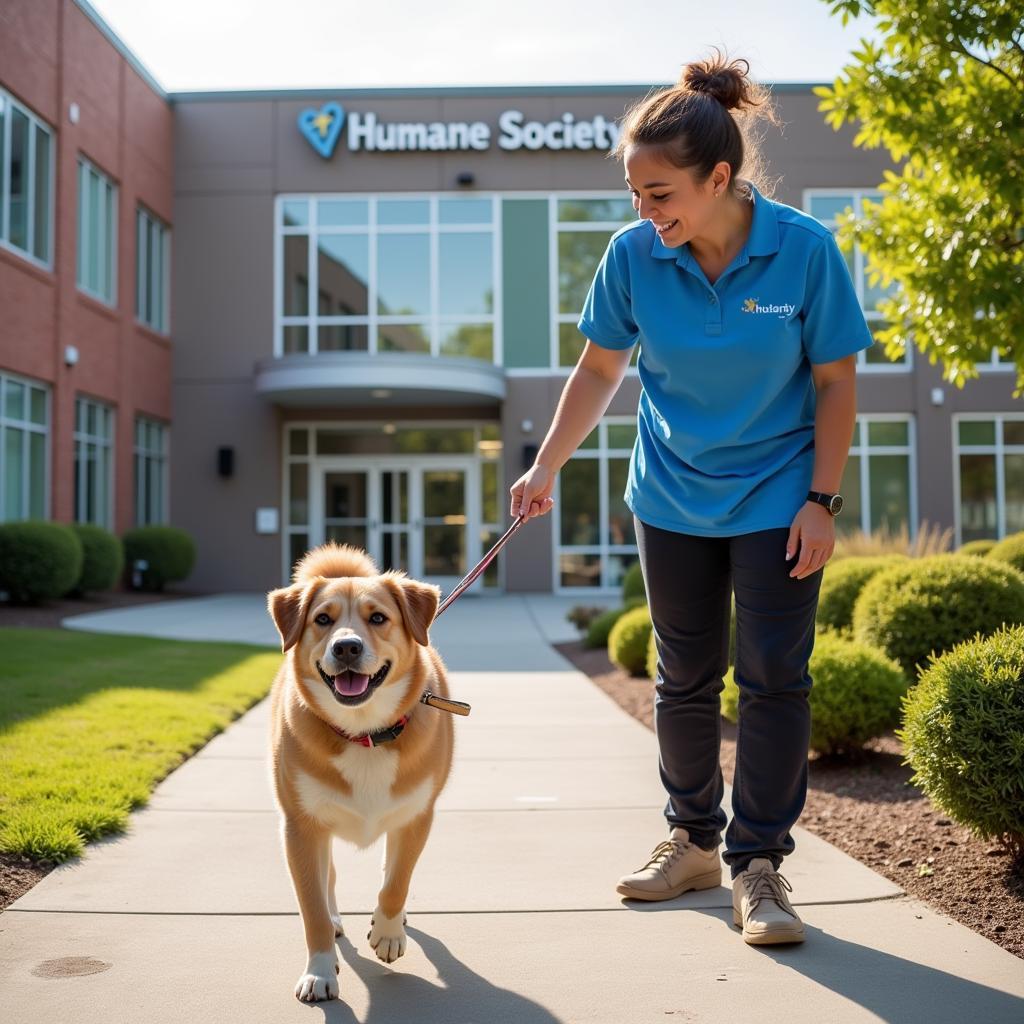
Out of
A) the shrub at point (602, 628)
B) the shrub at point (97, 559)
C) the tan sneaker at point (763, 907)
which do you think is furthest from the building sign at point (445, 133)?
the tan sneaker at point (763, 907)

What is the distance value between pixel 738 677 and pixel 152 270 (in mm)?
20343

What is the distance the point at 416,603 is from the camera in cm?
336

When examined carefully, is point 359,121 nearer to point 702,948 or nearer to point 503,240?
point 503,240

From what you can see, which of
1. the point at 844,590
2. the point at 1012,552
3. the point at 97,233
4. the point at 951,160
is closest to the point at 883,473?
the point at 1012,552

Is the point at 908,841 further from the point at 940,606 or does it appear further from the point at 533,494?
the point at 940,606

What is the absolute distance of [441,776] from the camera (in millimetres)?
3342

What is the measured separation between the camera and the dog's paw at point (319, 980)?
2.83 m

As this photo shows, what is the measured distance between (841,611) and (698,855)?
4.26 meters

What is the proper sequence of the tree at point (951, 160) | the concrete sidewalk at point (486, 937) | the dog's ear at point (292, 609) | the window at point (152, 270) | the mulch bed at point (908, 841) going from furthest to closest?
1. the window at point (152, 270)
2. the tree at point (951, 160)
3. the mulch bed at point (908, 841)
4. the dog's ear at point (292, 609)
5. the concrete sidewalk at point (486, 937)

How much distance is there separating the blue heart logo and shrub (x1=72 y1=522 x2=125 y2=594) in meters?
9.05

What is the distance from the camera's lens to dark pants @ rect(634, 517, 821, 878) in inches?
131

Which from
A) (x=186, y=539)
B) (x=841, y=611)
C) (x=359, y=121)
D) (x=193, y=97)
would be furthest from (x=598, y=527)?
(x=841, y=611)

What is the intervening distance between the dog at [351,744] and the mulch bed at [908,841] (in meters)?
1.69

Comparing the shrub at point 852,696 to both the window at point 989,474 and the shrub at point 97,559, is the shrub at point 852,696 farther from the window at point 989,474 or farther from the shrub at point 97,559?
the window at point 989,474
